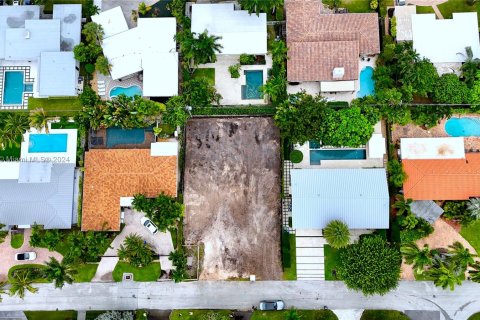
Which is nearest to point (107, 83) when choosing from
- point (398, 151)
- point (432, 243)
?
point (398, 151)

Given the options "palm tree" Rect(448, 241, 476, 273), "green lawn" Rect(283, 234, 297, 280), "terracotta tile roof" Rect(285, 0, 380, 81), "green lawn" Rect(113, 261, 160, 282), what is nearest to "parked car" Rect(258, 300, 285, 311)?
"green lawn" Rect(283, 234, 297, 280)

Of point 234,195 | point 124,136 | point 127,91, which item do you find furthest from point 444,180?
point 127,91

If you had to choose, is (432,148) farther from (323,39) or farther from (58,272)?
(58,272)

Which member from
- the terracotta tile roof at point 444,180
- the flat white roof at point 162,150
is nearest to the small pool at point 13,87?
the flat white roof at point 162,150

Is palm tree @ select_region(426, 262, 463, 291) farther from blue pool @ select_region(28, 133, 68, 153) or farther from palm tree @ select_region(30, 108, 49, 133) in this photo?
palm tree @ select_region(30, 108, 49, 133)

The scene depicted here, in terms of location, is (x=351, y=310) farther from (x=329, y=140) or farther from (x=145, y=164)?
(x=145, y=164)

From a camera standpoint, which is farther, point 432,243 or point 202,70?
point 202,70
